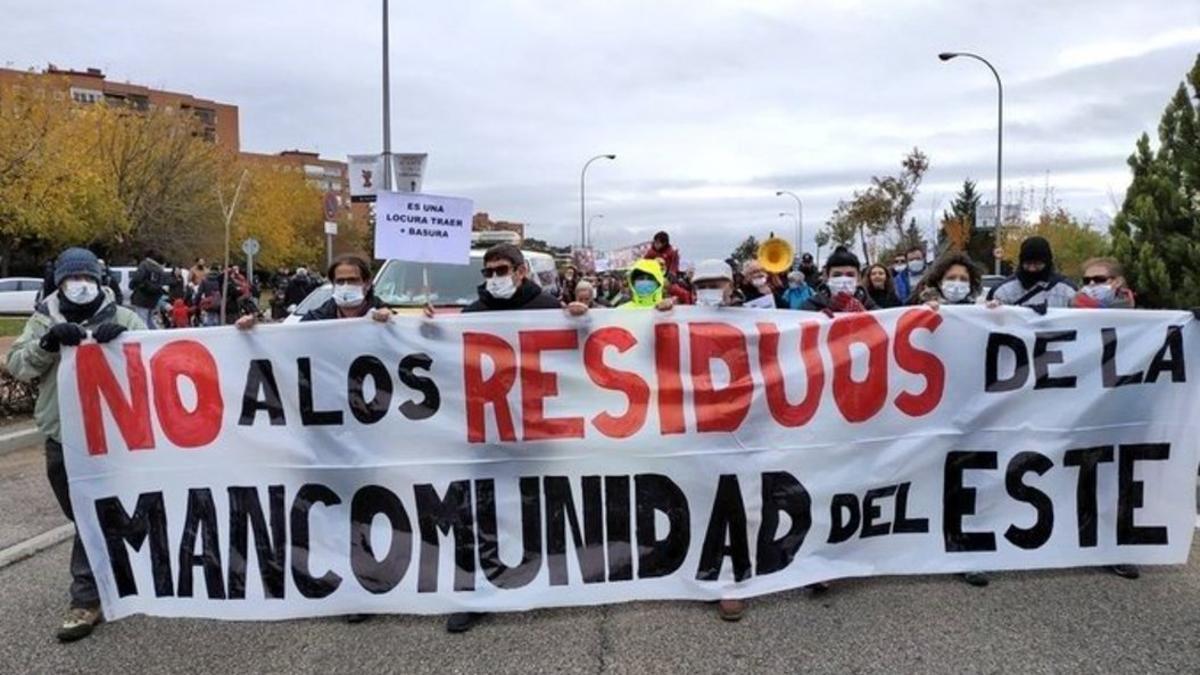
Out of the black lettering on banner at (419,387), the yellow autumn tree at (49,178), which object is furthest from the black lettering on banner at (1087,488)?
the yellow autumn tree at (49,178)

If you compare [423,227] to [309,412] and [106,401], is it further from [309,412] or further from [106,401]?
[106,401]

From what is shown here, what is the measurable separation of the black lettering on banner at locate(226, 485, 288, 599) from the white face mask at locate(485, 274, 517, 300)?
141 cm

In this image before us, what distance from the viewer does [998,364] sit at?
4.67m

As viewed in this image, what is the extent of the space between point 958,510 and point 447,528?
2.47m

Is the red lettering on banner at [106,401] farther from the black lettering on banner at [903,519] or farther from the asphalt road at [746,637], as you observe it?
the black lettering on banner at [903,519]

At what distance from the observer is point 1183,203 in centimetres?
1098

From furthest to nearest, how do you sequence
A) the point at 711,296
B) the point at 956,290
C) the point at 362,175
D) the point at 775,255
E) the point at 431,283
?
1. the point at 362,175
2. the point at 431,283
3. the point at 775,255
4. the point at 956,290
5. the point at 711,296

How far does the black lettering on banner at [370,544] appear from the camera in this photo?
14.0ft

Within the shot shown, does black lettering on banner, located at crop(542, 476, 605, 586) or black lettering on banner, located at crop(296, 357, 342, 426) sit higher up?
black lettering on banner, located at crop(296, 357, 342, 426)

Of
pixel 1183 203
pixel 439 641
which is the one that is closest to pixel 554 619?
Result: pixel 439 641

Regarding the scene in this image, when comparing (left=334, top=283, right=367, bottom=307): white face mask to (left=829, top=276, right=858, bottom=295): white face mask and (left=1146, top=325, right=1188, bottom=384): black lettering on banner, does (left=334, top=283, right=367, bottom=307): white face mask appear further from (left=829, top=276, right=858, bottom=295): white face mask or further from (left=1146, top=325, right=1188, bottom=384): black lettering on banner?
(left=1146, top=325, right=1188, bottom=384): black lettering on banner

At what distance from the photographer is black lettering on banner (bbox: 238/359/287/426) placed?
14.4ft

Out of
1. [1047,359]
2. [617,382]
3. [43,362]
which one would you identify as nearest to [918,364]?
[1047,359]

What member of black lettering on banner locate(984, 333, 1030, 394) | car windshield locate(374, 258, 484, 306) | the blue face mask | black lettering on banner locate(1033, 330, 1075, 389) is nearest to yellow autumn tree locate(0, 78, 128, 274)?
car windshield locate(374, 258, 484, 306)
